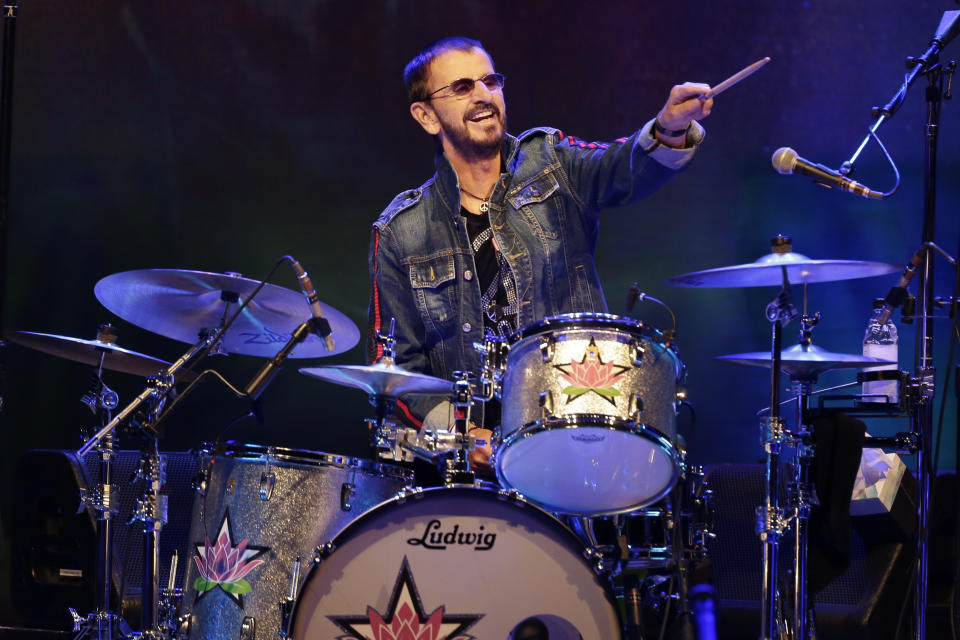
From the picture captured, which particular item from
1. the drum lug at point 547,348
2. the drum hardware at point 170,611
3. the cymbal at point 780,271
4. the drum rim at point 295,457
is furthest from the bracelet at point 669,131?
the drum hardware at point 170,611

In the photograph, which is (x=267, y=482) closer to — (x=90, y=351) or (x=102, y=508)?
(x=102, y=508)

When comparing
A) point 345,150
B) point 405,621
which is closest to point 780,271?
point 405,621

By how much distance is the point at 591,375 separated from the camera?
228cm

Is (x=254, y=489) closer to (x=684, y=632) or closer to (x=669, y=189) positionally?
(x=684, y=632)

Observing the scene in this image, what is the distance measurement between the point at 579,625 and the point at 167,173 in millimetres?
3160

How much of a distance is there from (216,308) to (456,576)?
129 cm

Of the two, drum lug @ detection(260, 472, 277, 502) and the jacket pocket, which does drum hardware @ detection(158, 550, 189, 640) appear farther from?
the jacket pocket

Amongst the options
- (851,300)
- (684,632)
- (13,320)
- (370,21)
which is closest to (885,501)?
(851,300)

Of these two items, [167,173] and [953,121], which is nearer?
[953,121]

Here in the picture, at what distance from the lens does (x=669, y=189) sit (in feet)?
14.3

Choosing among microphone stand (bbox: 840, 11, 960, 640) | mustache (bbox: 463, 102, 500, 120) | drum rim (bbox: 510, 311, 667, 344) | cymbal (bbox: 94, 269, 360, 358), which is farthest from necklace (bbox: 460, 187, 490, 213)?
microphone stand (bbox: 840, 11, 960, 640)

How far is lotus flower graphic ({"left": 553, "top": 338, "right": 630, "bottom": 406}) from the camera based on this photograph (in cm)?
227

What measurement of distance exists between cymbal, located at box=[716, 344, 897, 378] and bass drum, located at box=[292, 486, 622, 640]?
1.06 meters

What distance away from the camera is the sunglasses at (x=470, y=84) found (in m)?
3.22
